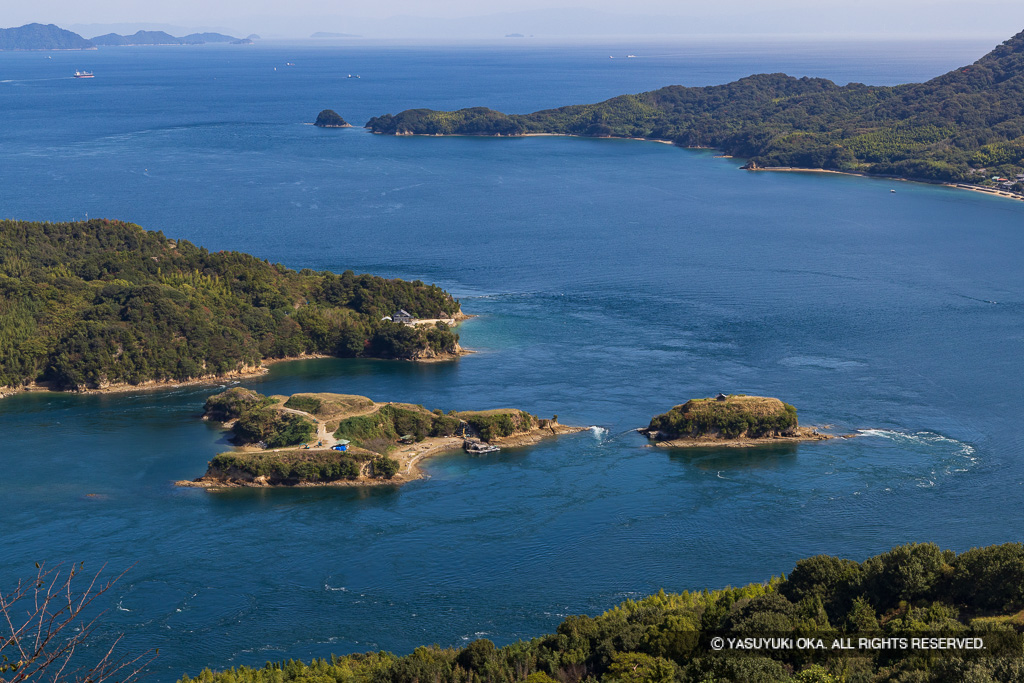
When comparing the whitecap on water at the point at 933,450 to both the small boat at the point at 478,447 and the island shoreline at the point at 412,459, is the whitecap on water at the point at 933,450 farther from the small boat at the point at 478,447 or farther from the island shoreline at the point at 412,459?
the small boat at the point at 478,447

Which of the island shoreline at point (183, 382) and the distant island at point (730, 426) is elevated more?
the distant island at point (730, 426)

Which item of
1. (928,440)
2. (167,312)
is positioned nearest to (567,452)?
(928,440)

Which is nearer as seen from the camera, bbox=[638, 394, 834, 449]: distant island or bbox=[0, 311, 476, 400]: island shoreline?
bbox=[638, 394, 834, 449]: distant island

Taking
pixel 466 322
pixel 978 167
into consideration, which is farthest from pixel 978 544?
pixel 978 167

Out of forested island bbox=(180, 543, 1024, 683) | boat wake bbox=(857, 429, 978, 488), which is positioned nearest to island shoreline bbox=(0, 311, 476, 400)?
boat wake bbox=(857, 429, 978, 488)

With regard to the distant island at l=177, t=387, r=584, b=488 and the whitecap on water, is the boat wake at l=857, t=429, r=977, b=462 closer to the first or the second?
the whitecap on water

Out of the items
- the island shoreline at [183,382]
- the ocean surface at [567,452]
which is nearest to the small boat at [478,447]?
the ocean surface at [567,452]

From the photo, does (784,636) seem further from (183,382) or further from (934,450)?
(183,382)
